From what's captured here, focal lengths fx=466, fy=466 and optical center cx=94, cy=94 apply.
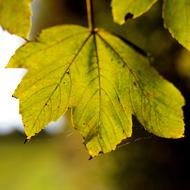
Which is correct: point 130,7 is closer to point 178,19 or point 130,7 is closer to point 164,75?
point 178,19

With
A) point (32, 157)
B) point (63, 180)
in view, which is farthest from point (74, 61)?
point (32, 157)

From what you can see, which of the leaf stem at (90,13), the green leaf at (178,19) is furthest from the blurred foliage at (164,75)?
the green leaf at (178,19)

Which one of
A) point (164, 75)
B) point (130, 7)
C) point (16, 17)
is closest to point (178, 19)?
point (130, 7)

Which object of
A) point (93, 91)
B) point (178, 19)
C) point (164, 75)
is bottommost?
point (164, 75)

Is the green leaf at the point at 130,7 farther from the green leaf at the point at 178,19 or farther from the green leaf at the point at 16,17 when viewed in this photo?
the green leaf at the point at 16,17

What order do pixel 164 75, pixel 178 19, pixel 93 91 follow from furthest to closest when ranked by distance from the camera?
pixel 164 75, pixel 93 91, pixel 178 19

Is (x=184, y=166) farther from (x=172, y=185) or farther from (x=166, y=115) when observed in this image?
(x=166, y=115)
